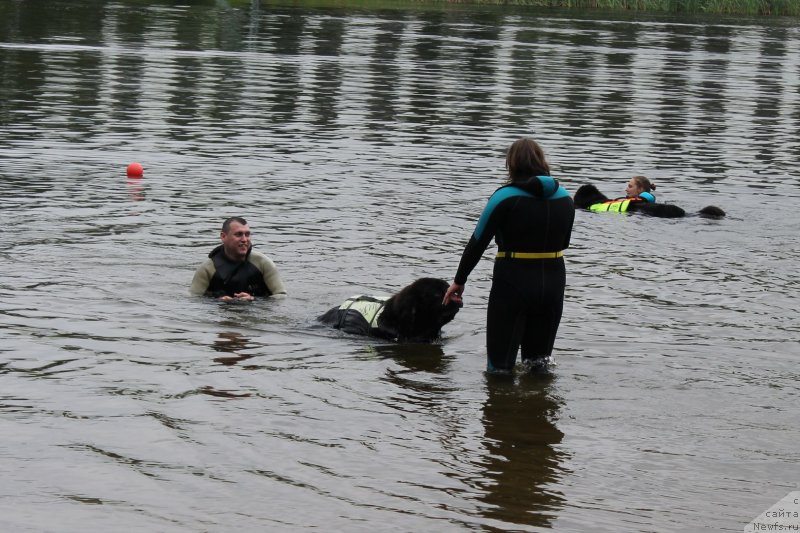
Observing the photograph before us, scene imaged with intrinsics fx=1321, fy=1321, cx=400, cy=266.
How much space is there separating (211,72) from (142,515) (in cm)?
2757

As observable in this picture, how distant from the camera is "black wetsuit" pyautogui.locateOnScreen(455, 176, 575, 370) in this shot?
9.39 m

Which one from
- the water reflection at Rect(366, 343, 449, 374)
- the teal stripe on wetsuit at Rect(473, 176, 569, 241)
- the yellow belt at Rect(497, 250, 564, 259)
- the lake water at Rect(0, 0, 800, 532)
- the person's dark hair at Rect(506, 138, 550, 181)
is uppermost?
the person's dark hair at Rect(506, 138, 550, 181)

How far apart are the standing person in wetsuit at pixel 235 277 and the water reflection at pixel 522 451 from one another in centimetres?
317

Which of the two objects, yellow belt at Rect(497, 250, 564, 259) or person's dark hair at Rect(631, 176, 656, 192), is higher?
yellow belt at Rect(497, 250, 564, 259)

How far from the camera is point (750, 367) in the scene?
10695 millimetres

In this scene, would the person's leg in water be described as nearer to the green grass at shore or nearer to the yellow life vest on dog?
the yellow life vest on dog

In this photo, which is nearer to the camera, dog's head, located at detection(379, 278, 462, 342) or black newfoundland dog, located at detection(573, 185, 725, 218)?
dog's head, located at detection(379, 278, 462, 342)

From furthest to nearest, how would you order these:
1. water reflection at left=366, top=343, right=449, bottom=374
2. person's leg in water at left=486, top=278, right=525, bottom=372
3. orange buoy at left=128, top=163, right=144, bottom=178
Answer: orange buoy at left=128, top=163, right=144, bottom=178 < water reflection at left=366, top=343, right=449, bottom=374 < person's leg in water at left=486, top=278, right=525, bottom=372

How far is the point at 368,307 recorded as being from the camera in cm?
1137

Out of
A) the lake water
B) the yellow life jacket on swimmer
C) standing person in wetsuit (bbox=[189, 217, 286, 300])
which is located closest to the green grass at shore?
the lake water

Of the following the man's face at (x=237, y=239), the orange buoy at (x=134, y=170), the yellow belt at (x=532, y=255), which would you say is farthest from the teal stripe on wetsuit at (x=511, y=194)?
the orange buoy at (x=134, y=170)

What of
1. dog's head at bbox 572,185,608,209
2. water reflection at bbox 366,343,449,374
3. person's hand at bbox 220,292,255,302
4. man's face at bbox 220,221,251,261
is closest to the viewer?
water reflection at bbox 366,343,449,374

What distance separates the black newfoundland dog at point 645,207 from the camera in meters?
17.5

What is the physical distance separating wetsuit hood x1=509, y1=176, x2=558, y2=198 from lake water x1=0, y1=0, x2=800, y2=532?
149cm
